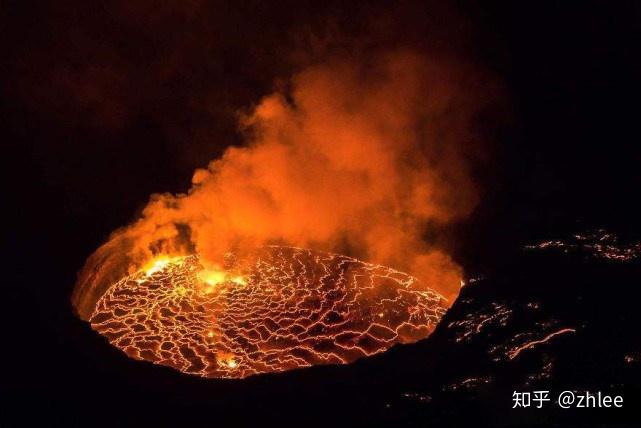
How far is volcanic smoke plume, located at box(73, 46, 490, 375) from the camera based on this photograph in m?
6.48

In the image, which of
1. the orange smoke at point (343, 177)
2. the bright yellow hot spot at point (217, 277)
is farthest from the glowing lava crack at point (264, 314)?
the orange smoke at point (343, 177)

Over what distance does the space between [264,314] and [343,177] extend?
310 cm

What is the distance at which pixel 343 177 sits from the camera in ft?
27.2

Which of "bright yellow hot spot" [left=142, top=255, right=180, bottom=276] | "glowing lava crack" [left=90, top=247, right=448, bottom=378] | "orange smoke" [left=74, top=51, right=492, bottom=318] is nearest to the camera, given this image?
"glowing lava crack" [left=90, top=247, right=448, bottom=378]

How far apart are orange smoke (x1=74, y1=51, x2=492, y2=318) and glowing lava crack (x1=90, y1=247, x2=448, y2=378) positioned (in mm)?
397

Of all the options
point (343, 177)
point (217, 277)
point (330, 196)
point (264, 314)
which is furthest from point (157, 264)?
point (343, 177)

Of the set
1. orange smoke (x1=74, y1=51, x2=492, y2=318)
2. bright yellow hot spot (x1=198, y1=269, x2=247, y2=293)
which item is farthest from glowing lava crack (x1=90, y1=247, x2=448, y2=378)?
orange smoke (x1=74, y1=51, x2=492, y2=318)

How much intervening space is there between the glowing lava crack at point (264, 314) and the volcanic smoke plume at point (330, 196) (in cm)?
4

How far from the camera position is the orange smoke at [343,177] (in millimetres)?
7223

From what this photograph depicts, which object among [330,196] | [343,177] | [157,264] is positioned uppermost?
[343,177]

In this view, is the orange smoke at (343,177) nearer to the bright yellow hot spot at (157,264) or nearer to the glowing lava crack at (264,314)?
the bright yellow hot spot at (157,264)

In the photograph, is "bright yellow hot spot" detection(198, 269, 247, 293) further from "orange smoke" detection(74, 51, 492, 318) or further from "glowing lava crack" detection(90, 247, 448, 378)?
"orange smoke" detection(74, 51, 492, 318)

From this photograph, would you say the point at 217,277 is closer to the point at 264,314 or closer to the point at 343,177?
the point at 264,314

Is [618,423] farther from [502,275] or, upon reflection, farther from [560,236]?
[560,236]
